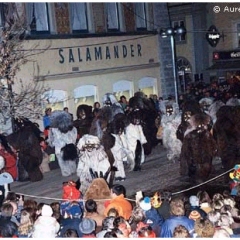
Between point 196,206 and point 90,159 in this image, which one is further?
point 90,159

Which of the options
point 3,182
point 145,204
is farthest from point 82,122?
point 145,204

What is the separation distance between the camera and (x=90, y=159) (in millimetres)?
11023

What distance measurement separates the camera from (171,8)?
31641 mm

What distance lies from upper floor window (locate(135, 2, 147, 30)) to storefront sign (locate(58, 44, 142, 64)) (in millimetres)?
889

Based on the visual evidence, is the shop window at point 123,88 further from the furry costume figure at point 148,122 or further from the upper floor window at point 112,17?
the furry costume figure at point 148,122

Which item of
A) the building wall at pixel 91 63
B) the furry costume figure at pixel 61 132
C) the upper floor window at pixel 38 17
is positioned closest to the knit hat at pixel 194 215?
the furry costume figure at pixel 61 132

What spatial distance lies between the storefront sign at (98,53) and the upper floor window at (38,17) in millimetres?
948

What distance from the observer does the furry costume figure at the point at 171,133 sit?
13445mm

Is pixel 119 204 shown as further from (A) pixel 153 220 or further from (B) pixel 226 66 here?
(B) pixel 226 66

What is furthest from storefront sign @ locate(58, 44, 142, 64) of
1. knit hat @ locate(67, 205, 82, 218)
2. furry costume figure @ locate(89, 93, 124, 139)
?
knit hat @ locate(67, 205, 82, 218)

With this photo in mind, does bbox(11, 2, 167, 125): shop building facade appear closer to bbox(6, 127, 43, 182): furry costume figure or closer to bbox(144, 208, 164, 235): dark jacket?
bbox(6, 127, 43, 182): furry costume figure

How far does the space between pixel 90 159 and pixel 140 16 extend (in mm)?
12859

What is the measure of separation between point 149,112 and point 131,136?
8.79 feet

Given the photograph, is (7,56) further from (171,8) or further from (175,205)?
(171,8)
